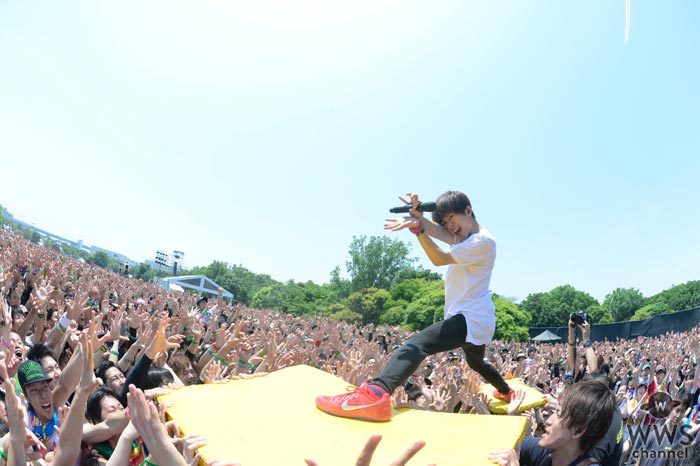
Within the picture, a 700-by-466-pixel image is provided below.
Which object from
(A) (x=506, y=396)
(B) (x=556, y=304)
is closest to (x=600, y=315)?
(B) (x=556, y=304)

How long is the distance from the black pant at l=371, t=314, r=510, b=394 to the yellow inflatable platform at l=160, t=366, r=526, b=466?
0.67 ft

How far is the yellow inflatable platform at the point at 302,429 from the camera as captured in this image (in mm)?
1640

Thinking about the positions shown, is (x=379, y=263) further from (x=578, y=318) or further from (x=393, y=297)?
(x=578, y=318)

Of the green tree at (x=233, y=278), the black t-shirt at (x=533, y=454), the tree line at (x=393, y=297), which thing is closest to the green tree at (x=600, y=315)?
the tree line at (x=393, y=297)

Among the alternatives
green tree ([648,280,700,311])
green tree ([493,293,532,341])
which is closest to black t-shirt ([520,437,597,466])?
green tree ([493,293,532,341])

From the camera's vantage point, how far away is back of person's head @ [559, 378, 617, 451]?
5.82 feet

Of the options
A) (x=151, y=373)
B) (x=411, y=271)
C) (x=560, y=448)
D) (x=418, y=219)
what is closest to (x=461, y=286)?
(x=418, y=219)

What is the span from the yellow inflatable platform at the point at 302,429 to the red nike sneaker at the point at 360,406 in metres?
0.03

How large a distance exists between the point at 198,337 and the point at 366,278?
44486 mm

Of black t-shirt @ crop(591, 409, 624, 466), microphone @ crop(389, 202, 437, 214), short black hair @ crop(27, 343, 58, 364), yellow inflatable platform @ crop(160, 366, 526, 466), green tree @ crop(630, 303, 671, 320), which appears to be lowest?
short black hair @ crop(27, 343, 58, 364)

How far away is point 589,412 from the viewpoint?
70.0 inches

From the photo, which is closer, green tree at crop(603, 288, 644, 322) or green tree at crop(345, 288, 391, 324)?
green tree at crop(345, 288, 391, 324)

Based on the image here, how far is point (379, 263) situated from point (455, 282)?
47.4 m

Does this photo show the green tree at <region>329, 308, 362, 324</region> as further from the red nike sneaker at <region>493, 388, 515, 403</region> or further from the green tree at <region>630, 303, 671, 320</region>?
the green tree at <region>630, 303, 671, 320</region>
